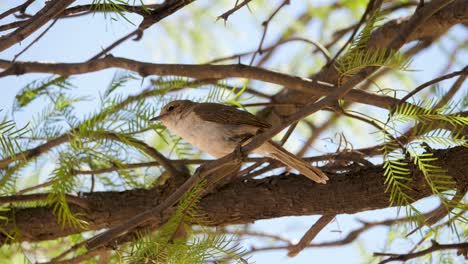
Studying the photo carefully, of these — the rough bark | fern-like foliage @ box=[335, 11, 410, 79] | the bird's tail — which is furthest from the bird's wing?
fern-like foliage @ box=[335, 11, 410, 79]

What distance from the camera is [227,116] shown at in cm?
316

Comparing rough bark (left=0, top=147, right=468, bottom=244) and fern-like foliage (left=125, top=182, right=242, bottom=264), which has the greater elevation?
rough bark (left=0, top=147, right=468, bottom=244)

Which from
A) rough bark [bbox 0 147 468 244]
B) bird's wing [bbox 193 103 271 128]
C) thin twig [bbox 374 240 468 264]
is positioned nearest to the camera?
thin twig [bbox 374 240 468 264]

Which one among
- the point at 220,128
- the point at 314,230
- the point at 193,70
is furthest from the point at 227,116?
the point at 314,230

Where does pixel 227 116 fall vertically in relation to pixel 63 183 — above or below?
above

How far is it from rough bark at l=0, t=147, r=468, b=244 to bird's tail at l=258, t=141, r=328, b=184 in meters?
0.07

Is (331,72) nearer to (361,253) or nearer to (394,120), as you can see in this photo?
(361,253)

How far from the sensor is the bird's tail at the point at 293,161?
284cm

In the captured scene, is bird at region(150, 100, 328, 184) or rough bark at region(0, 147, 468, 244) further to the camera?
bird at region(150, 100, 328, 184)

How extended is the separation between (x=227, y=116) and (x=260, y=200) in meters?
0.47

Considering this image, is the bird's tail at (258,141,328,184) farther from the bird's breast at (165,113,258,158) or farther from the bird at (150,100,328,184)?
the bird's breast at (165,113,258,158)

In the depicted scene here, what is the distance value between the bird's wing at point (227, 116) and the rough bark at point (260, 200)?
0.30 m

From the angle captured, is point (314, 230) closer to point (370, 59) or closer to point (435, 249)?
point (435, 249)

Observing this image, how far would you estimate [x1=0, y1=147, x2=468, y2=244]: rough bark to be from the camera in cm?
271
